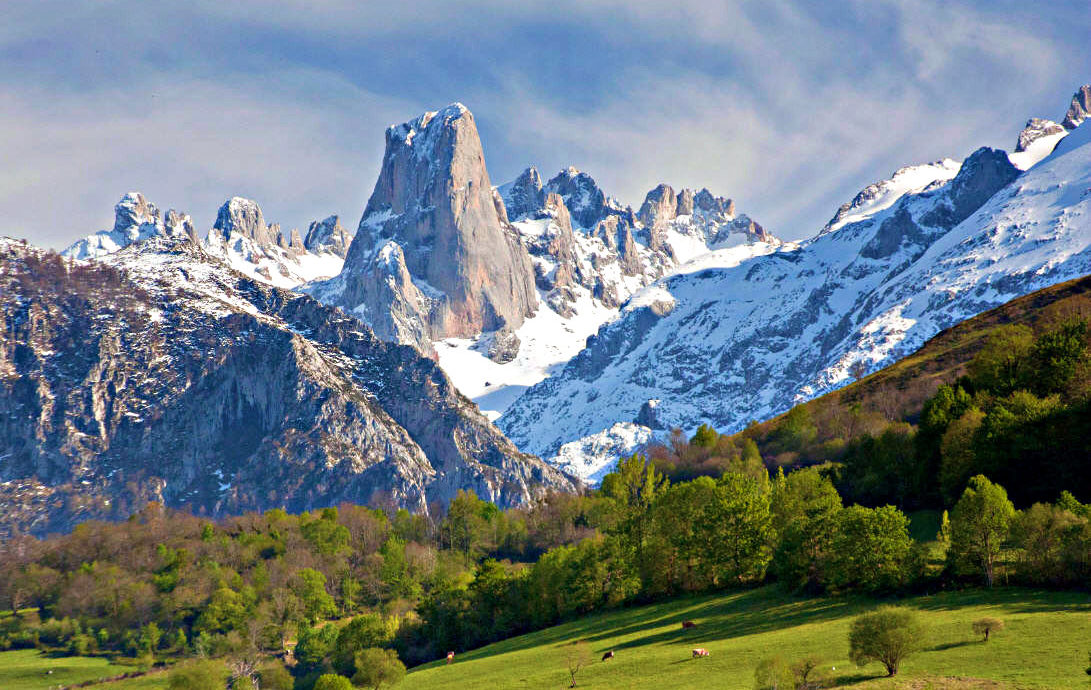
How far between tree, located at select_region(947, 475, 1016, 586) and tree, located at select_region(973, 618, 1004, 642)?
15910 millimetres

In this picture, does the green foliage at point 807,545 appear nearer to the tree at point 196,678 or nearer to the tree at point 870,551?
the tree at point 870,551

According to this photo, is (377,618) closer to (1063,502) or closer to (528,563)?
(528,563)

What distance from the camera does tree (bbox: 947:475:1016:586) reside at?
226 feet

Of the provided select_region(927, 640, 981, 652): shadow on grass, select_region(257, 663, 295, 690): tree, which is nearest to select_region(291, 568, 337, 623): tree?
select_region(257, 663, 295, 690): tree

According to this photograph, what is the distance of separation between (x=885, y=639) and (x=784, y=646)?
11908mm

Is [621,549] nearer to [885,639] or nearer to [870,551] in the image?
[870,551]

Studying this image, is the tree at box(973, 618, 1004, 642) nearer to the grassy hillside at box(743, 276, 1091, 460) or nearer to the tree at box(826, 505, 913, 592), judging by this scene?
the tree at box(826, 505, 913, 592)

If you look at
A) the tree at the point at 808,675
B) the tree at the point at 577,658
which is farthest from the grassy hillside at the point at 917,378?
the tree at the point at 808,675

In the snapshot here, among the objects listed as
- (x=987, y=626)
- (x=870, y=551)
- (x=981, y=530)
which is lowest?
(x=987, y=626)

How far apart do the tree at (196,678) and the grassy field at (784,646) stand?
2339 centimetres

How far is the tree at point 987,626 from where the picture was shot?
2092 inches

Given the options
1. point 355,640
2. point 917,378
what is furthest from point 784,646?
point 917,378

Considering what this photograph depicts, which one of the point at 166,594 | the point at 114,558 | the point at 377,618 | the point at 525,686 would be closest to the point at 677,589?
the point at 525,686

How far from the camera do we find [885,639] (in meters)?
48.8
